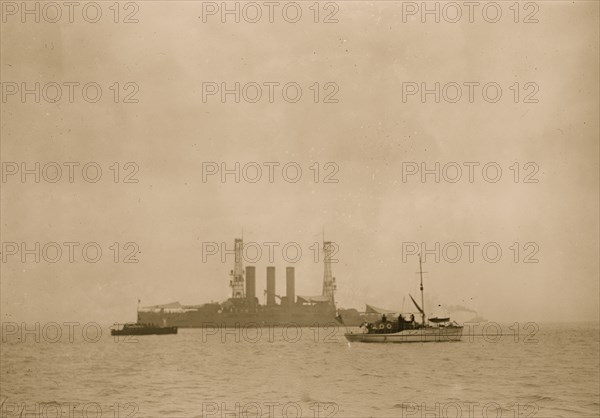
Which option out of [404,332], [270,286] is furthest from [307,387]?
[270,286]

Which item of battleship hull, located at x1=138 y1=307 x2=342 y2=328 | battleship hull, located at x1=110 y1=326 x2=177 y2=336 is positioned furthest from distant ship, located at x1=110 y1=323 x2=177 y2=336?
battleship hull, located at x1=138 y1=307 x2=342 y2=328

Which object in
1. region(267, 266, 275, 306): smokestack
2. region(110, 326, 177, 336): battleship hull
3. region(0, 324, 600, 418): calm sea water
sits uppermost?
region(267, 266, 275, 306): smokestack

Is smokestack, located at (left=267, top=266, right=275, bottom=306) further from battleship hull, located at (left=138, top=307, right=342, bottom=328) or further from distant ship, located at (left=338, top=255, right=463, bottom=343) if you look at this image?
A: distant ship, located at (left=338, top=255, right=463, bottom=343)

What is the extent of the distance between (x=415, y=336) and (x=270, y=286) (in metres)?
72.2

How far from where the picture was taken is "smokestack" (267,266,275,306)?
13250 centimetres

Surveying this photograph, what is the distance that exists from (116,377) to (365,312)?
138m

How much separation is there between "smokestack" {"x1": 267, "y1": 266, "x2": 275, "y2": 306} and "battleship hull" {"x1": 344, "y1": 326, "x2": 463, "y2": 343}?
2554 inches

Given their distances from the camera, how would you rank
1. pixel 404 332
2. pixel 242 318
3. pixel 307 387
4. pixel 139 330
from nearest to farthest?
pixel 307 387, pixel 404 332, pixel 139 330, pixel 242 318

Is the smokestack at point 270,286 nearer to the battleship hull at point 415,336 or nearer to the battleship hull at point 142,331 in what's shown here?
the battleship hull at point 142,331

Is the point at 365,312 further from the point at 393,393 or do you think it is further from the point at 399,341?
the point at 393,393

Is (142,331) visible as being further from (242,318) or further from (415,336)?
(415,336)

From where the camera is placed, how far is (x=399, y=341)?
209ft

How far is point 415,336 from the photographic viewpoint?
6431 centimetres

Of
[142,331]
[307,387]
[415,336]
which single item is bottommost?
[142,331]
